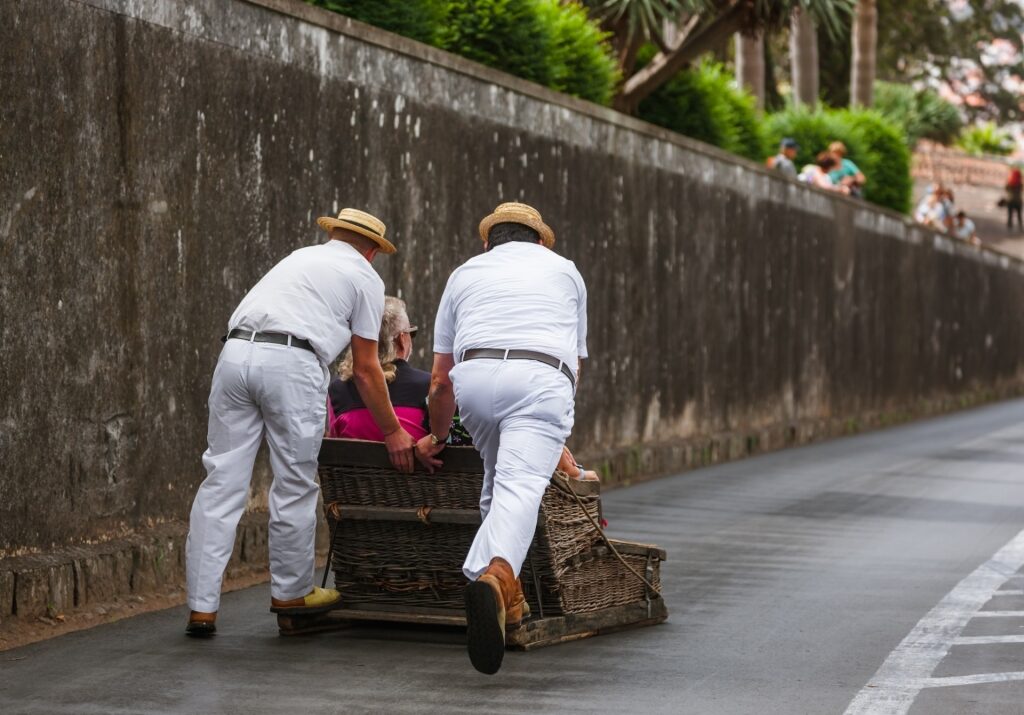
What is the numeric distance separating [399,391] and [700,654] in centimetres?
177

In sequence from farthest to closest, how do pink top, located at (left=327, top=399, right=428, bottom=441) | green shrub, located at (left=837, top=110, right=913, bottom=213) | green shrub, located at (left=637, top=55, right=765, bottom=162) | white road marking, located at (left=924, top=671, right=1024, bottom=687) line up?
green shrub, located at (left=837, top=110, right=913, bottom=213) → green shrub, located at (left=637, top=55, right=765, bottom=162) → pink top, located at (left=327, top=399, right=428, bottom=441) → white road marking, located at (left=924, top=671, right=1024, bottom=687)

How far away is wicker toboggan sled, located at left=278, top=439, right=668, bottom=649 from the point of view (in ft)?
23.9

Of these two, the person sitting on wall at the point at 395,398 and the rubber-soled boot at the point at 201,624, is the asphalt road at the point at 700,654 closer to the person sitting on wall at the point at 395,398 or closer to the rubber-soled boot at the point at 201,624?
the rubber-soled boot at the point at 201,624

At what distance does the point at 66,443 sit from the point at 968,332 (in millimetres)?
28079

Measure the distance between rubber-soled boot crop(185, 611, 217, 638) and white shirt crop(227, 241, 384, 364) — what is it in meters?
1.17

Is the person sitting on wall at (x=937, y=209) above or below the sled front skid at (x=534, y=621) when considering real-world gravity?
above

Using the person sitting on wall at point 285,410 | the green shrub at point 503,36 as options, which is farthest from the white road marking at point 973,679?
the green shrub at point 503,36

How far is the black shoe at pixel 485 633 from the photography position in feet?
20.4

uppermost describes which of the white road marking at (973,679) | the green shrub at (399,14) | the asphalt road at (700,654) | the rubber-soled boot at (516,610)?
the green shrub at (399,14)

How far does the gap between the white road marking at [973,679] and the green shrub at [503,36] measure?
9125mm

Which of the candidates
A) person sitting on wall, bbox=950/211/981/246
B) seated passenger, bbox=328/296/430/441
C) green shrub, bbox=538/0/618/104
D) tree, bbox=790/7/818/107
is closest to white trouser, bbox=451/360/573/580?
seated passenger, bbox=328/296/430/441

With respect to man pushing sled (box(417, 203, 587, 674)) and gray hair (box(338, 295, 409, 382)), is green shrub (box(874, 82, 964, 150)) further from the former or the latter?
A: man pushing sled (box(417, 203, 587, 674))

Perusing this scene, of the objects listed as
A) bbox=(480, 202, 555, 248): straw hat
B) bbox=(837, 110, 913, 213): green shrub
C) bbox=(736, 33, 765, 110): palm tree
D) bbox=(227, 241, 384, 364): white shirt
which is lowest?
bbox=(227, 241, 384, 364): white shirt

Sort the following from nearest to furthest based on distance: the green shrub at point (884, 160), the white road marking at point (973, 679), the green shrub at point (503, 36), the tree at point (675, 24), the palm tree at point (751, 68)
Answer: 1. the white road marking at point (973, 679)
2. the green shrub at point (503, 36)
3. the tree at point (675, 24)
4. the green shrub at point (884, 160)
5. the palm tree at point (751, 68)
